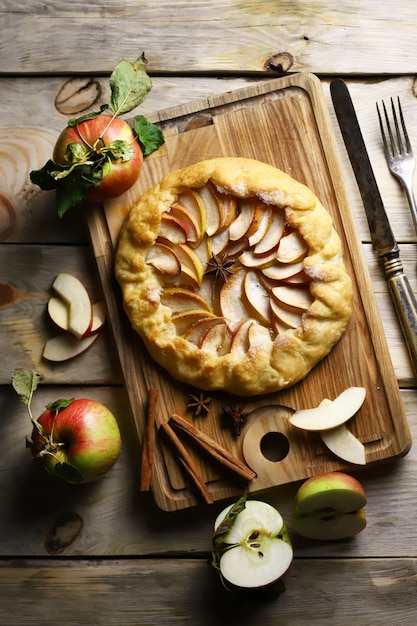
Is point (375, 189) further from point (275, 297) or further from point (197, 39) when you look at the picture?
point (197, 39)

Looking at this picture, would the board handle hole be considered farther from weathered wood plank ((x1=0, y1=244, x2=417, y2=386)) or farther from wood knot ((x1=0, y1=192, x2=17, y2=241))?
wood knot ((x1=0, y1=192, x2=17, y2=241))

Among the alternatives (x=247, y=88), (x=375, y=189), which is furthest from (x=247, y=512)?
(x=247, y=88)

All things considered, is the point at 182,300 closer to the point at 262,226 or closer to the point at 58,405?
the point at 262,226

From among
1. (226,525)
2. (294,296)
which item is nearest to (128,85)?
(294,296)

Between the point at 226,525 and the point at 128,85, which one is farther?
the point at 128,85

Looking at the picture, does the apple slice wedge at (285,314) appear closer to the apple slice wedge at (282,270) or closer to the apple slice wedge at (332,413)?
the apple slice wedge at (282,270)

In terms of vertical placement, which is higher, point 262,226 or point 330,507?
point 262,226

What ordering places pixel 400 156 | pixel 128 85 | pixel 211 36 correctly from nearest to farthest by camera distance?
pixel 128 85, pixel 400 156, pixel 211 36
